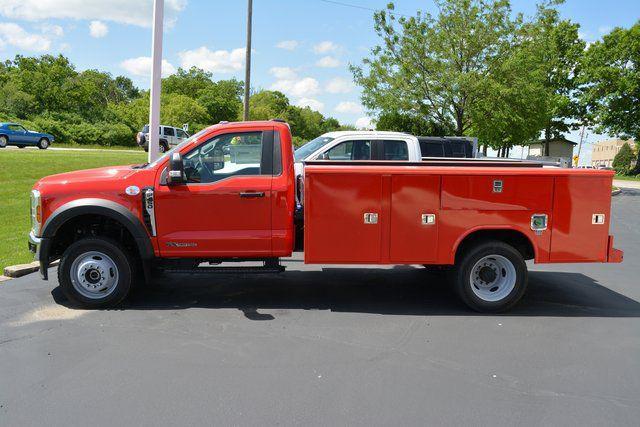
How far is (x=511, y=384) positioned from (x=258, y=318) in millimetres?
2717

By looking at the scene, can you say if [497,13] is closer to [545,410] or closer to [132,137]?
[545,410]

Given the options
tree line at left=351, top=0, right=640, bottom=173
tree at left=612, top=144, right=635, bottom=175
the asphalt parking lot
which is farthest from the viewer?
tree at left=612, top=144, right=635, bottom=175

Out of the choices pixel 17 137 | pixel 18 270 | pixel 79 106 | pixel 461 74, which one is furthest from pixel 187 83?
pixel 18 270

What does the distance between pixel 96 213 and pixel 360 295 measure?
10.7 feet

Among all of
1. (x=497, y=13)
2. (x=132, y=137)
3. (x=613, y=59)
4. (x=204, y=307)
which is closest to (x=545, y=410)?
(x=204, y=307)

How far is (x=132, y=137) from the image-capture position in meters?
58.4

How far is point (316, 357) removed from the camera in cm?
485

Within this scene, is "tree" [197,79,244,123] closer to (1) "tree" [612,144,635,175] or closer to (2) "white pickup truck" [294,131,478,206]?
(1) "tree" [612,144,635,175]

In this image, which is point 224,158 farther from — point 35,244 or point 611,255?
point 611,255

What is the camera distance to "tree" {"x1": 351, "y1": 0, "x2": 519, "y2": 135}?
2347 centimetres

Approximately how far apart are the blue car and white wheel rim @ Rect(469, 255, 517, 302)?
31641mm

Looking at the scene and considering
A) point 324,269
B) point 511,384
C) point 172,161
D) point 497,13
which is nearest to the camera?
point 511,384

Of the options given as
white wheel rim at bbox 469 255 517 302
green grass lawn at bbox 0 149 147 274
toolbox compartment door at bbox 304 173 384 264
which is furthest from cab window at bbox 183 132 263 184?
green grass lawn at bbox 0 149 147 274

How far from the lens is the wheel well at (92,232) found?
6.33 m
